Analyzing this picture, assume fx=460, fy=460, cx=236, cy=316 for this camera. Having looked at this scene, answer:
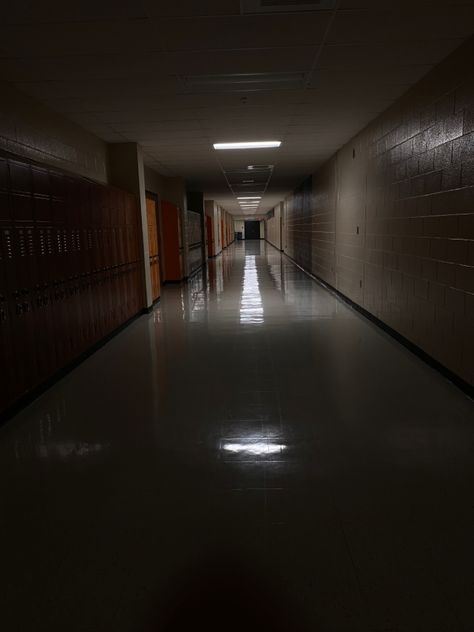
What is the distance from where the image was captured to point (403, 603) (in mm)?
1608

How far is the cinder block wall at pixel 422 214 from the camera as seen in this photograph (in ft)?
11.8

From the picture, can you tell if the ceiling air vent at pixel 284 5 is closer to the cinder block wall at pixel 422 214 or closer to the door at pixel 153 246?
the cinder block wall at pixel 422 214

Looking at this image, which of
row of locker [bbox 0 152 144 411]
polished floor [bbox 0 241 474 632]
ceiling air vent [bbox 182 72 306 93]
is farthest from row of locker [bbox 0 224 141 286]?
ceiling air vent [bbox 182 72 306 93]

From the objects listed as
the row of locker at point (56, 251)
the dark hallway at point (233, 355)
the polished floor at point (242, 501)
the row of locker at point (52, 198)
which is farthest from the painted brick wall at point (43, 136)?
the polished floor at point (242, 501)

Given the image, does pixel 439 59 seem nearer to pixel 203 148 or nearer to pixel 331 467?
pixel 331 467

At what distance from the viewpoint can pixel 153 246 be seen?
31.3ft

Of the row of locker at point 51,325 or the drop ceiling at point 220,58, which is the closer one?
the drop ceiling at point 220,58

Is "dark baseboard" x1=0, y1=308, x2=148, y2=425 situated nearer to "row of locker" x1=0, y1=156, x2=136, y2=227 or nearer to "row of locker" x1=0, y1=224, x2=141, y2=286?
"row of locker" x1=0, y1=224, x2=141, y2=286

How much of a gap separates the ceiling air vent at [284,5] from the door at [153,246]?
599 cm

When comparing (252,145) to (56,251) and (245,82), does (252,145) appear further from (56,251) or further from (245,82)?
(56,251)

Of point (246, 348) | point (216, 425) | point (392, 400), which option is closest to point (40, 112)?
point (246, 348)

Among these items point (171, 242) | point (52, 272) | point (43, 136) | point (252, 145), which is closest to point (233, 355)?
point (52, 272)

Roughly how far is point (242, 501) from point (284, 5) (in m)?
2.91

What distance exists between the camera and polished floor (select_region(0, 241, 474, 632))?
5.32ft
